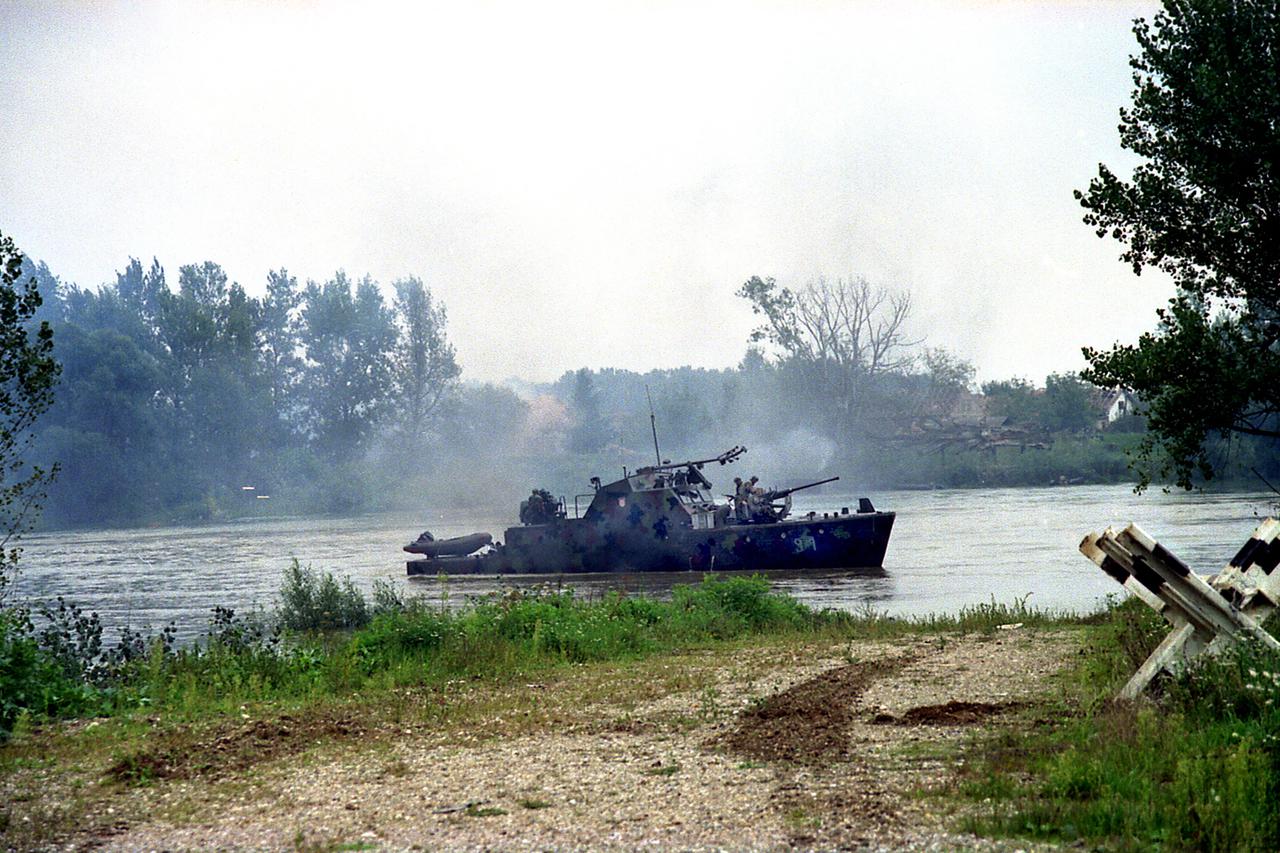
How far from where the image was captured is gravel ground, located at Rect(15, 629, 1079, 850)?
6840mm

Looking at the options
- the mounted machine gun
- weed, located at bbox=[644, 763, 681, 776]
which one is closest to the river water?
the mounted machine gun

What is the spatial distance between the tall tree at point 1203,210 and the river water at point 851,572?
6.54 m

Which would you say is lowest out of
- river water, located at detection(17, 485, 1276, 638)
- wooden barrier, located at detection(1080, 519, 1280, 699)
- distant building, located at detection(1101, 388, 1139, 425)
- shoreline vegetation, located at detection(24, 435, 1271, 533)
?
river water, located at detection(17, 485, 1276, 638)

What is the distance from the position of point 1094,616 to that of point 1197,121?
6599 mm

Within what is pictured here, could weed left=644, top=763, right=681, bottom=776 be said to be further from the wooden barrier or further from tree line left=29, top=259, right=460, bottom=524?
tree line left=29, top=259, right=460, bottom=524

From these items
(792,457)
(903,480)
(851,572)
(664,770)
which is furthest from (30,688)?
(792,457)

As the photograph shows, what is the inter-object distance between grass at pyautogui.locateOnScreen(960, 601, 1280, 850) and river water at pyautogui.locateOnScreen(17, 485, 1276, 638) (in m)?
12.0

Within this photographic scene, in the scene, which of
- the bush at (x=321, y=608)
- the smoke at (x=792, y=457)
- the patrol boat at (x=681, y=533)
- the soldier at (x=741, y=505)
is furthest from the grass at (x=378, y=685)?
the smoke at (x=792, y=457)

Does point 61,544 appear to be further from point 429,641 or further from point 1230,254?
point 1230,254

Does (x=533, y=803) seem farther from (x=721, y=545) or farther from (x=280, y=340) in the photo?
(x=280, y=340)

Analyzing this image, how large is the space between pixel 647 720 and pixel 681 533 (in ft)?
81.6

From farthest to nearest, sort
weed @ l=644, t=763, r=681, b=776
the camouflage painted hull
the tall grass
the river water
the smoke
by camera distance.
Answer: the smoke, the camouflage painted hull, the river water, the tall grass, weed @ l=644, t=763, r=681, b=776

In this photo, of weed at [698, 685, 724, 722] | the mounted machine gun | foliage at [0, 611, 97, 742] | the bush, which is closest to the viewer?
weed at [698, 685, 724, 722]

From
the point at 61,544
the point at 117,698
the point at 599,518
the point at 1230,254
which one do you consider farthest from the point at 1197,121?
the point at 61,544
